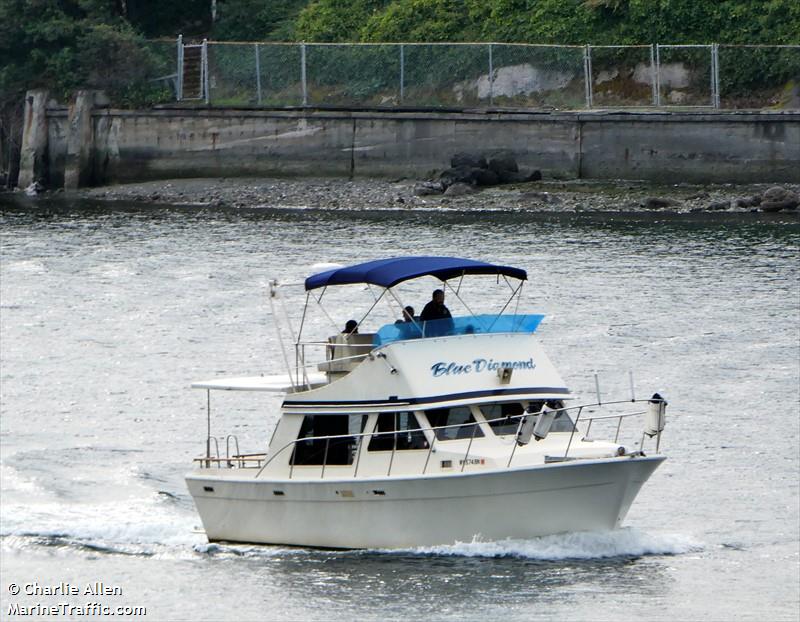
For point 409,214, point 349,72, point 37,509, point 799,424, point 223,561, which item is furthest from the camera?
point 349,72

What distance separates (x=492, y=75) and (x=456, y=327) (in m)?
43.6

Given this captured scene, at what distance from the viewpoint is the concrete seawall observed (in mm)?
65812

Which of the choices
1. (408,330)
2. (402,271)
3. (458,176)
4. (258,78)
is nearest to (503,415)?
(408,330)

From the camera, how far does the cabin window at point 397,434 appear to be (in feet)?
93.2

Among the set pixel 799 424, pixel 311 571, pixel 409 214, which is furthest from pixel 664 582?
pixel 409 214

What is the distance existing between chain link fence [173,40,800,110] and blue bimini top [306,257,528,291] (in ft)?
133

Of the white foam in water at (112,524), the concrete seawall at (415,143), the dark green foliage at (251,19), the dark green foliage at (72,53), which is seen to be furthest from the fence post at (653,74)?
the white foam in water at (112,524)

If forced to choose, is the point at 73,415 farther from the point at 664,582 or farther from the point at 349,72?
the point at 349,72

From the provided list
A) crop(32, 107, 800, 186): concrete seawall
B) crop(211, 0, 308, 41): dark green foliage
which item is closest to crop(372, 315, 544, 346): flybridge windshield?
crop(32, 107, 800, 186): concrete seawall

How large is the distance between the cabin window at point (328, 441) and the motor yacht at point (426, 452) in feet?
0.07

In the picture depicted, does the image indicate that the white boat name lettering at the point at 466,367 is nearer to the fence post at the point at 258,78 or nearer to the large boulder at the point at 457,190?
the large boulder at the point at 457,190

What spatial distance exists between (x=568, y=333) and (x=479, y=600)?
19.7 metres

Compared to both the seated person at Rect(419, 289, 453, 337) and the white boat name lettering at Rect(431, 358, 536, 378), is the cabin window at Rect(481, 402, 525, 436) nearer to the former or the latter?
the white boat name lettering at Rect(431, 358, 536, 378)

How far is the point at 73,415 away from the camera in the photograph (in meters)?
39.0
